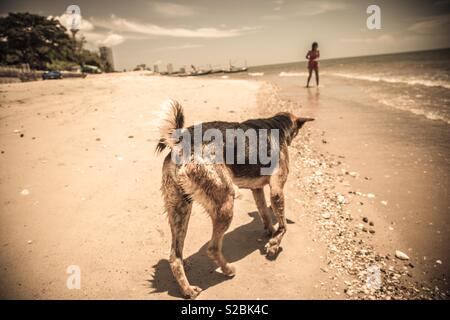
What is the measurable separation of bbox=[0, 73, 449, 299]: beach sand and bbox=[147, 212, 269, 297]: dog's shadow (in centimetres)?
2

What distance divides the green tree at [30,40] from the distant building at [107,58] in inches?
733

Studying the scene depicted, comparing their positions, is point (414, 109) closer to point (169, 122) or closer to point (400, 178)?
point (400, 178)

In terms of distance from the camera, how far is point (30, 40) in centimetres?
4794

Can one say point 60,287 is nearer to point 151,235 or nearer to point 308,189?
point 151,235

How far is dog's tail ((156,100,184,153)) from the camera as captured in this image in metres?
2.98

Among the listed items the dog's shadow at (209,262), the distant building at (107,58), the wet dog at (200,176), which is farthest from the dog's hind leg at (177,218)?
the distant building at (107,58)

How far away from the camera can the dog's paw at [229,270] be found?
328cm

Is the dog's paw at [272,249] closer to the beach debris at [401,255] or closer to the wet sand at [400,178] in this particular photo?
the wet sand at [400,178]

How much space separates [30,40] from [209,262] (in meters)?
64.3

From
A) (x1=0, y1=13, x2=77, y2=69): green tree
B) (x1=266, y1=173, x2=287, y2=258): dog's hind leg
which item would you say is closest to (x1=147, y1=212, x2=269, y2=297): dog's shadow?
(x1=266, y1=173, x2=287, y2=258): dog's hind leg

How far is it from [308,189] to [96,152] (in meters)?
5.65

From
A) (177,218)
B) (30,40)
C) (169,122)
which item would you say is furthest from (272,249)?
(30,40)

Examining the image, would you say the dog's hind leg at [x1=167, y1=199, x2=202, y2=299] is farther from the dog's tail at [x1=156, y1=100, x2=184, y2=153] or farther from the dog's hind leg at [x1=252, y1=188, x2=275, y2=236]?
the dog's hind leg at [x1=252, y1=188, x2=275, y2=236]

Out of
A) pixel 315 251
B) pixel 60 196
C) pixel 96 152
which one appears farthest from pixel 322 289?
pixel 96 152
